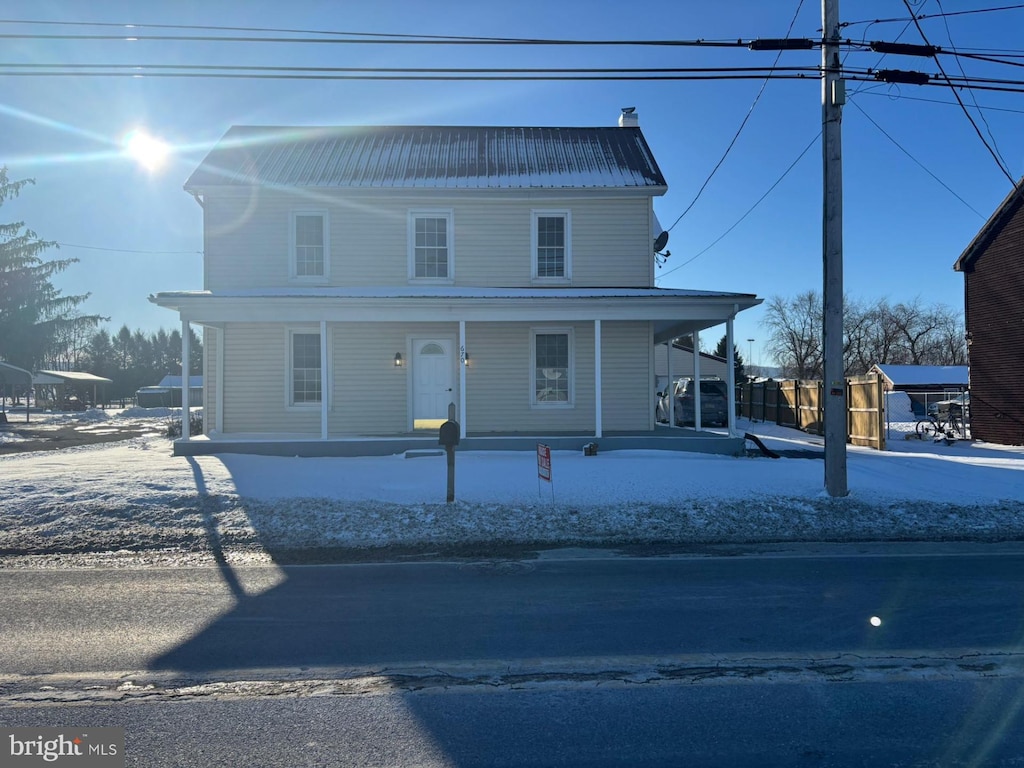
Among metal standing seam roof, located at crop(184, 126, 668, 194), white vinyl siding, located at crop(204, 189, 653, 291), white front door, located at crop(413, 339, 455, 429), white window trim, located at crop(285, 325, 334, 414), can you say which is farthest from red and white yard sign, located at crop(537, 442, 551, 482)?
metal standing seam roof, located at crop(184, 126, 668, 194)

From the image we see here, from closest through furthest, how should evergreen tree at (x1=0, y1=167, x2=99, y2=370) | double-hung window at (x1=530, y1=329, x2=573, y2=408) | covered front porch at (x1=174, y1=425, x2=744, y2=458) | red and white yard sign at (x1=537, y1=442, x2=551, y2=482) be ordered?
red and white yard sign at (x1=537, y1=442, x2=551, y2=482) < covered front porch at (x1=174, y1=425, x2=744, y2=458) < double-hung window at (x1=530, y1=329, x2=573, y2=408) < evergreen tree at (x1=0, y1=167, x2=99, y2=370)

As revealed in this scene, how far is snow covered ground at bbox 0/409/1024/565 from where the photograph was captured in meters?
8.82

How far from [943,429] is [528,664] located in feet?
68.7

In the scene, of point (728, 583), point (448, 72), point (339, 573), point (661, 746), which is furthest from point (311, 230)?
point (661, 746)

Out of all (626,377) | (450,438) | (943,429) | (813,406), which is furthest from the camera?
(813,406)

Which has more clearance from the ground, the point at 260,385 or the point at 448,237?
the point at 448,237

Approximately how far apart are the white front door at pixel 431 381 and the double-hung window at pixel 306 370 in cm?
230

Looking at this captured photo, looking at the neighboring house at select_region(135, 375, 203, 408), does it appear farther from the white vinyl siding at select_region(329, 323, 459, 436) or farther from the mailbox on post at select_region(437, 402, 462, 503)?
the mailbox on post at select_region(437, 402, 462, 503)

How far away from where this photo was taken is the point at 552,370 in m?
17.0

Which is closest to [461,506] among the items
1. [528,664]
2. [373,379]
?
[528,664]

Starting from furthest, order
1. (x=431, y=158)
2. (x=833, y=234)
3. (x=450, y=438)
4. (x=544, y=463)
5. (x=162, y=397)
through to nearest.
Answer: (x=162, y=397) → (x=431, y=158) → (x=833, y=234) → (x=544, y=463) → (x=450, y=438)

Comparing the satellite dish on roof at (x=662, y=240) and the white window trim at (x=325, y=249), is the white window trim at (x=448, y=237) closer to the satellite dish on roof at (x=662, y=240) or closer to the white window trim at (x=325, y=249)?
the white window trim at (x=325, y=249)

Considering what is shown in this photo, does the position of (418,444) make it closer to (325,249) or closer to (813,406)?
(325,249)

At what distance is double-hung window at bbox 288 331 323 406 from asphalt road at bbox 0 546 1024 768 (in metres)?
9.46
